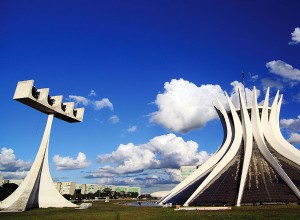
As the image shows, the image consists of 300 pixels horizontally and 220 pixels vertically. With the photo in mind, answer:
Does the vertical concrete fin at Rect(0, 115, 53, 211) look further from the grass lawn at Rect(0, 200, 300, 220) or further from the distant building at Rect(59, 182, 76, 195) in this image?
the distant building at Rect(59, 182, 76, 195)

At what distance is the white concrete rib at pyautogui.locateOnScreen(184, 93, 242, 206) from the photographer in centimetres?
3082

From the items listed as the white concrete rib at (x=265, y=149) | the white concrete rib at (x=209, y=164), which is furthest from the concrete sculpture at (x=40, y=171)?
the white concrete rib at (x=265, y=149)

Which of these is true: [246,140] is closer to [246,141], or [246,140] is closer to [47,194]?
[246,141]

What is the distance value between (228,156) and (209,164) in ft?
8.59

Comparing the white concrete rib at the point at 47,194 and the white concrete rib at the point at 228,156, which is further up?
the white concrete rib at the point at 228,156

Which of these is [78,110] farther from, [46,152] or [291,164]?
[291,164]

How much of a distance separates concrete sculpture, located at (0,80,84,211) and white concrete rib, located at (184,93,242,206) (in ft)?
46.1

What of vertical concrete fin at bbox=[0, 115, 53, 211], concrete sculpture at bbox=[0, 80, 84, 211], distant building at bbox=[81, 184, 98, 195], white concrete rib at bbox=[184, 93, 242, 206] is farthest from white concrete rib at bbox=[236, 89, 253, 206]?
distant building at bbox=[81, 184, 98, 195]

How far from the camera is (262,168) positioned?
33.3 meters

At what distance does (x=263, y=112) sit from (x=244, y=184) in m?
13.2

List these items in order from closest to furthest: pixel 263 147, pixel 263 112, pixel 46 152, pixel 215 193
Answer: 1. pixel 215 193
2. pixel 46 152
3. pixel 263 147
4. pixel 263 112

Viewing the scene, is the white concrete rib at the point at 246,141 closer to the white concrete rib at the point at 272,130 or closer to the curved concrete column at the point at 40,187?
the white concrete rib at the point at 272,130

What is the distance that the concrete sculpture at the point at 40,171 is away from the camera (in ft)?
94.0

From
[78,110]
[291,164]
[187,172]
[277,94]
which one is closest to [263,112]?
[277,94]
